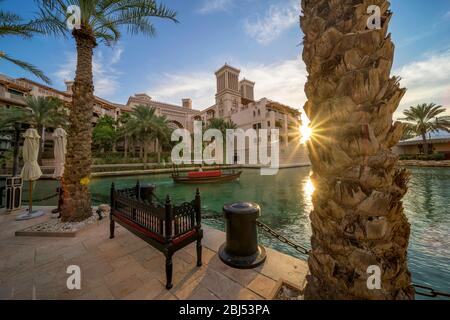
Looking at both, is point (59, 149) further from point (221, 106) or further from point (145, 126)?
point (221, 106)

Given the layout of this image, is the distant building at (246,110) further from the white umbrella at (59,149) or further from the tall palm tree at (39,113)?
the white umbrella at (59,149)

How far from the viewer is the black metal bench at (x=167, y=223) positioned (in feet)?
8.59

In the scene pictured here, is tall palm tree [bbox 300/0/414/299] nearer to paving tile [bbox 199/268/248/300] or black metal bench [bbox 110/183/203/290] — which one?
paving tile [bbox 199/268/248/300]

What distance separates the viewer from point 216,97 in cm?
5744

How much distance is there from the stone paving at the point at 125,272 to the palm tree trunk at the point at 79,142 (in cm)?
126

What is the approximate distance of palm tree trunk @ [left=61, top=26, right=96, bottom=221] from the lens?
17.0 ft

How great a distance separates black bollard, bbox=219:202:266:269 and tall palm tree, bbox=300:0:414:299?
1630mm

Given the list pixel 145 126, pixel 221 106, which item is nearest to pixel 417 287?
pixel 145 126

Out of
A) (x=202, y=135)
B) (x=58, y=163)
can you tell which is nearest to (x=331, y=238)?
(x=58, y=163)

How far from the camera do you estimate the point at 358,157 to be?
4.59 feet

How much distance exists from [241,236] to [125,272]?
2080 mm

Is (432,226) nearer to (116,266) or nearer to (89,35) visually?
A: (116,266)

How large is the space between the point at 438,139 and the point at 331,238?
51516mm

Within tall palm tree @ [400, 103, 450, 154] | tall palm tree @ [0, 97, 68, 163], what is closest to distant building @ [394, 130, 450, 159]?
tall palm tree @ [400, 103, 450, 154]
